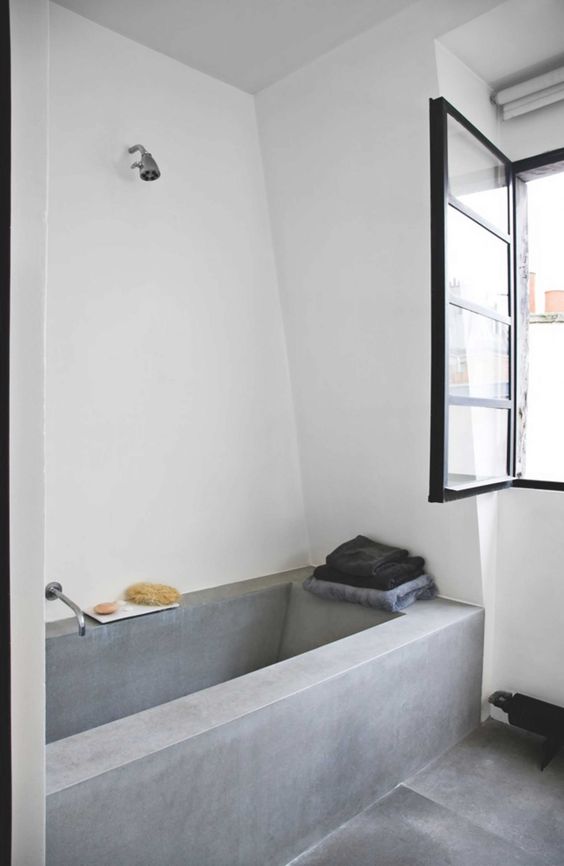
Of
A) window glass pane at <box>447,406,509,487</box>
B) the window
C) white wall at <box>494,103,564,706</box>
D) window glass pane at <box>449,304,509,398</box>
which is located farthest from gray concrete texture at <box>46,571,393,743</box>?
window glass pane at <box>449,304,509,398</box>

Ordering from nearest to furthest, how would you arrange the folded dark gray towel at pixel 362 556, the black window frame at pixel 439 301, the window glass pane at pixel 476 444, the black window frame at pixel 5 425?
the black window frame at pixel 5 425 < the black window frame at pixel 439 301 < the window glass pane at pixel 476 444 < the folded dark gray towel at pixel 362 556

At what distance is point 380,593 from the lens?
259 centimetres

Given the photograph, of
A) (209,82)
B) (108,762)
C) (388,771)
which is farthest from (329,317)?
(108,762)

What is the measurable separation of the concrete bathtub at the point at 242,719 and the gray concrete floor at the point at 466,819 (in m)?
0.07

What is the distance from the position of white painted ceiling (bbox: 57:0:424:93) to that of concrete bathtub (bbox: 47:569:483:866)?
2.28 metres

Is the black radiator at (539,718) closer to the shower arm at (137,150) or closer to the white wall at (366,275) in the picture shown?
the white wall at (366,275)

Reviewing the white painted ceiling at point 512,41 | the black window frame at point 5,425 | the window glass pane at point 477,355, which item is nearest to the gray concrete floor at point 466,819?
the black window frame at point 5,425

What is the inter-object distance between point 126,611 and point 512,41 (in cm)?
261

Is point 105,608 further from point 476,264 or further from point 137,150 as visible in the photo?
point 476,264

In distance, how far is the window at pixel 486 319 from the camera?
214 cm

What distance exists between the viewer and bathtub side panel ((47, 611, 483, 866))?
4.52 ft

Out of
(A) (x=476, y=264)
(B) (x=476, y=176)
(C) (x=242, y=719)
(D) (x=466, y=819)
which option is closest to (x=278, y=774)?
(C) (x=242, y=719)

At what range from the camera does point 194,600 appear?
2.65 metres

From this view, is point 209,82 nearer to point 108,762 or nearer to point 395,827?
point 108,762
